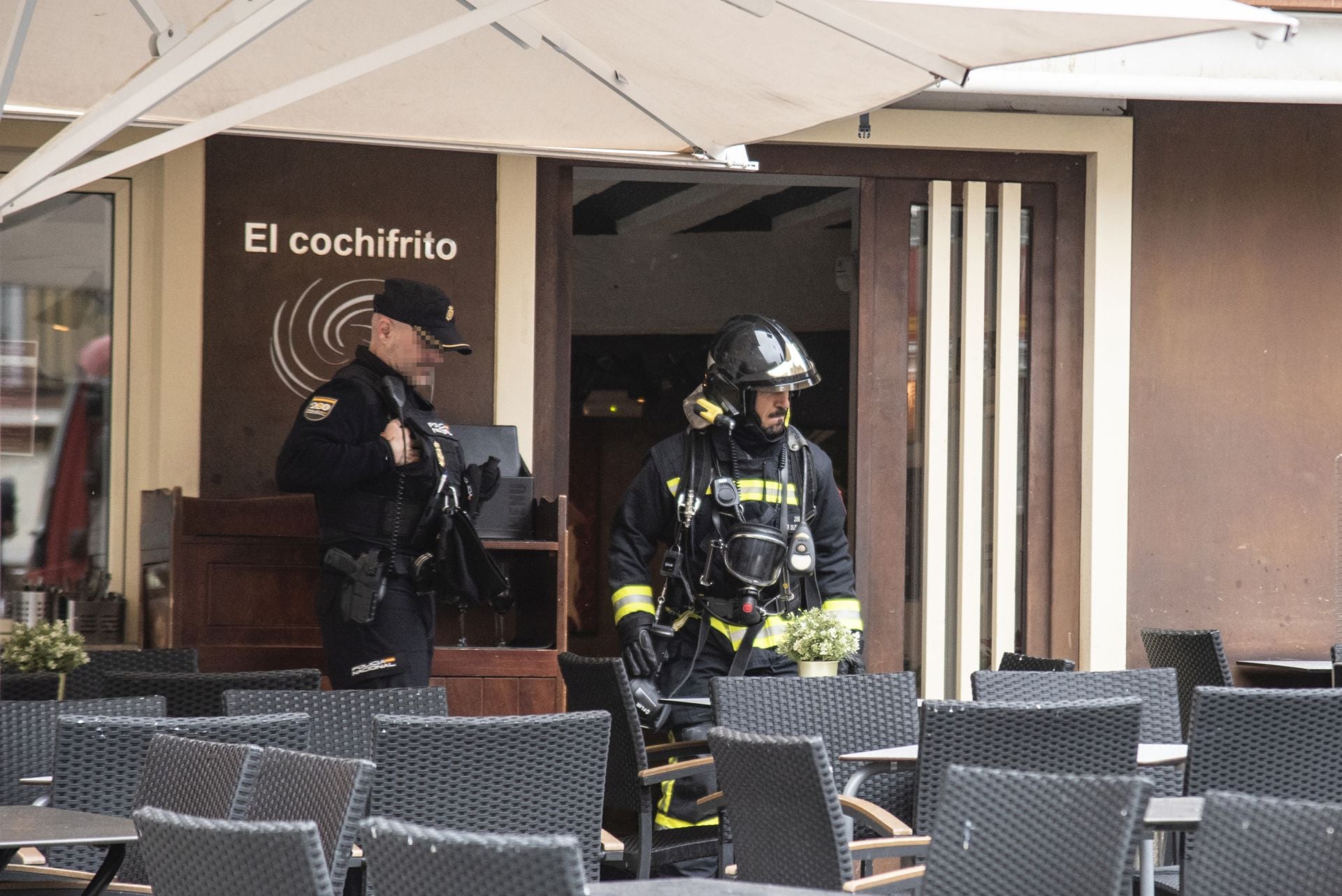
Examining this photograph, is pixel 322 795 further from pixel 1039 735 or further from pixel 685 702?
pixel 685 702

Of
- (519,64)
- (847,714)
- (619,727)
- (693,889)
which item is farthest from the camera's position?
(519,64)

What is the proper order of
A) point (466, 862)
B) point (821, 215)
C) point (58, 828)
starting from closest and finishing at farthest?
1. point (466, 862)
2. point (58, 828)
3. point (821, 215)

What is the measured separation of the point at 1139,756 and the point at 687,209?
6.85 meters

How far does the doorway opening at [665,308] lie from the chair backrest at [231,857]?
759 cm

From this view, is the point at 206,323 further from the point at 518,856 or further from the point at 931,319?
the point at 518,856

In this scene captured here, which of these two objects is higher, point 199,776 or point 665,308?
point 665,308

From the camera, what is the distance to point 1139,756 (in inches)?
174

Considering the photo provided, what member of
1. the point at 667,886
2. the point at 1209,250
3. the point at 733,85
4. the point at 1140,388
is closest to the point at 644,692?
the point at 733,85

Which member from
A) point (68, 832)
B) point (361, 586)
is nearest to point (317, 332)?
point (361, 586)

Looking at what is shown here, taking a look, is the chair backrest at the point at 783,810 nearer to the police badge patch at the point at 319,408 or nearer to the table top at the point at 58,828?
the table top at the point at 58,828

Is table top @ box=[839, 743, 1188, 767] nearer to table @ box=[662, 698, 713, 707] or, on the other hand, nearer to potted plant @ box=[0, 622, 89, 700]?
table @ box=[662, 698, 713, 707]

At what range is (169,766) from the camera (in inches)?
139

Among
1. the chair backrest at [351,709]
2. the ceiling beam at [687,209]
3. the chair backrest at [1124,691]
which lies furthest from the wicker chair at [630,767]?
the ceiling beam at [687,209]

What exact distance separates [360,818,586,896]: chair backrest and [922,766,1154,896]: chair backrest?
0.87 m
